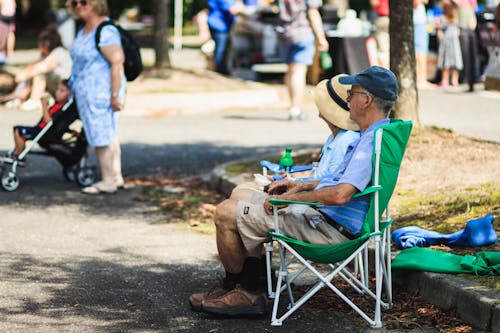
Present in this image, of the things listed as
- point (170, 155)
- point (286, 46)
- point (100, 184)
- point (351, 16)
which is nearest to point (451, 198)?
point (100, 184)

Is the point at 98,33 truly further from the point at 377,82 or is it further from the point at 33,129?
the point at 377,82

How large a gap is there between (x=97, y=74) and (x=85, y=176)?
1227 millimetres

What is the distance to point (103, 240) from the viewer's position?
25.7 ft

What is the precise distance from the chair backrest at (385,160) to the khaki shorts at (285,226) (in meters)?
0.23

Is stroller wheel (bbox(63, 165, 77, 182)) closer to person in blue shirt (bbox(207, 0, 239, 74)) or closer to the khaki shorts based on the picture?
the khaki shorts

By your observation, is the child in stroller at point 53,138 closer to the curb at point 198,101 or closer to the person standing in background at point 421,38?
the curb at point 198,101

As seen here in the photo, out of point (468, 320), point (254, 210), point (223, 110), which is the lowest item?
point (223, 110)

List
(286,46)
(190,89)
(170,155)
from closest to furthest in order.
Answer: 1. (170,155)
2. (286,46)
3. (190,89)

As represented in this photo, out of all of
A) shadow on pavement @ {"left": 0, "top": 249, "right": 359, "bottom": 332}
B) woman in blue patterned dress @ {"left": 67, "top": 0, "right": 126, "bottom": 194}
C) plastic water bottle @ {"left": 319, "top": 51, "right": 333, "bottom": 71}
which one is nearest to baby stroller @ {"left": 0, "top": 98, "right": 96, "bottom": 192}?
woman in blue patterned dress @ {"left": 67, "top": 0, "right": 126, "bottom": 194}

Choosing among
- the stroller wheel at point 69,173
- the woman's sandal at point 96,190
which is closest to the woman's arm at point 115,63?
the woman's sandal at point 96,190

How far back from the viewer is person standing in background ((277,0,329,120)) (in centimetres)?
1387

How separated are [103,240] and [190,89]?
9082mm

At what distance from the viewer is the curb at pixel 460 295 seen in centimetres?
516

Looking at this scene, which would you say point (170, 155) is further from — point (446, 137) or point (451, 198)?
point (451, 198)
